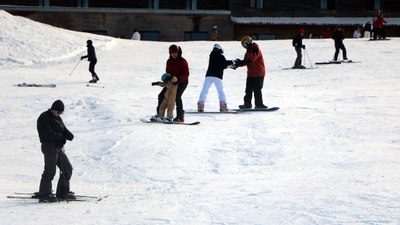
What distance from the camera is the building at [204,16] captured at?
4828 cm

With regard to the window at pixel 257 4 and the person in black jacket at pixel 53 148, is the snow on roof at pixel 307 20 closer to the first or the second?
the window at pixel 257 4

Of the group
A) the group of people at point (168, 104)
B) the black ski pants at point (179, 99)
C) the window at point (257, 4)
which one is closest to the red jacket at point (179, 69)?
the group of people at point (168, 104)

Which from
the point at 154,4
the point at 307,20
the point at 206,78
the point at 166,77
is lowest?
the point at 206,78

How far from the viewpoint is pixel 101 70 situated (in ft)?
97.1

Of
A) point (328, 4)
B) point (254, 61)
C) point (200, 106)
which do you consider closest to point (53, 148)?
point (200, 106)

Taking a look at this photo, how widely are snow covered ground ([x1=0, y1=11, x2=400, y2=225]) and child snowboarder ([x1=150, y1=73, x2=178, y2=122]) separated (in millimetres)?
479

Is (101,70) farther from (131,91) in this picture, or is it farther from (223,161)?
(223,161)

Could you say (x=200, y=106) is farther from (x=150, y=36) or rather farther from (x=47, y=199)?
(x=150, y=36)

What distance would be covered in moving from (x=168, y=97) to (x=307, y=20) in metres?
A: 34.9

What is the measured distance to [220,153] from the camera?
47.4 ft

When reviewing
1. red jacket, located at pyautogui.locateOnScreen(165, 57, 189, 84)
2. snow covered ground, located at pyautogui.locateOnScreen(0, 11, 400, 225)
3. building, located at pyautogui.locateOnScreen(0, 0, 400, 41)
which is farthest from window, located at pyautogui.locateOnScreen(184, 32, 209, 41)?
red jacket, located at pyautogui.locateOnScreen(165, 57, 189, 84)

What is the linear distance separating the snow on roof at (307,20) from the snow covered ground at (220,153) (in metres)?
21.8

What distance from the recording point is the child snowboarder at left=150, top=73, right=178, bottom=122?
54.6ft

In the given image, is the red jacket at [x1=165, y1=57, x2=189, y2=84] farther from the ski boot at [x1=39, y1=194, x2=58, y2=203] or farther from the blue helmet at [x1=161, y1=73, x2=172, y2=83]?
the ski boot at [x1=39, y1=194, x2=58, y2=203]
